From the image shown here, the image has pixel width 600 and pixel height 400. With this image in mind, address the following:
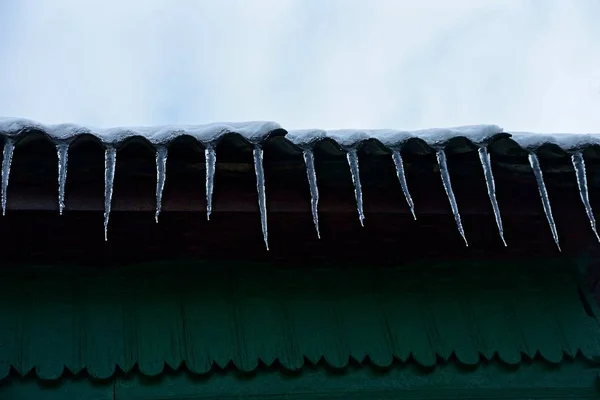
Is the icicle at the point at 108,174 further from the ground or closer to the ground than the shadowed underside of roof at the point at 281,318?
further from the ground

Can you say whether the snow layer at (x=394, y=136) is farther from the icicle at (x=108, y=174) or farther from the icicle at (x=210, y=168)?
the icicle at (x=108, y=174)

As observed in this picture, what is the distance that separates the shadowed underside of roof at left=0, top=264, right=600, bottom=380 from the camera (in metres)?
2.62

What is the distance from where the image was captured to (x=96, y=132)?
2.34m

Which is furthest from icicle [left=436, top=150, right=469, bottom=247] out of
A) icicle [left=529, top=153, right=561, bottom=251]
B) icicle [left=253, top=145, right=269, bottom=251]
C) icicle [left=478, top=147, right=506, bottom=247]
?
icicle [left=253, top=145, right=269, bottom=251]

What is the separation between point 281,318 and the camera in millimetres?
2762

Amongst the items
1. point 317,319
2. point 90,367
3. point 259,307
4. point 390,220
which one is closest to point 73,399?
point 90,367

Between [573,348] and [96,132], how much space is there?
1.84 metres

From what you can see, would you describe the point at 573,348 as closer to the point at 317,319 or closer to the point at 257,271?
the point at 317,319

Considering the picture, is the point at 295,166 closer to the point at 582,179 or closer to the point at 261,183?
the point at 261,183

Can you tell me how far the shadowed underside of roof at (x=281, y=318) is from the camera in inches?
103

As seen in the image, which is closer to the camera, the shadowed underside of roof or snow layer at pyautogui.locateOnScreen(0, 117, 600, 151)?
snow layer at pyautogui.locateOnScreen(0, 117, 600, 151)

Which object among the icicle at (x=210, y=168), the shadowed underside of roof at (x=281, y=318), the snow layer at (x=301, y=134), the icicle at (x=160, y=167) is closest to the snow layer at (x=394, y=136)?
the snow layer at (x=301, y=134)

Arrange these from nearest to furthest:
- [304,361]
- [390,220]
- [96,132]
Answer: [96,132]
[304,361]
[390,220]

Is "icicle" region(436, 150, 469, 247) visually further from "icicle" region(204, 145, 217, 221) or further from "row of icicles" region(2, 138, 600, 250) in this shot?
"icicle" region(204, 145, 217, 221)
